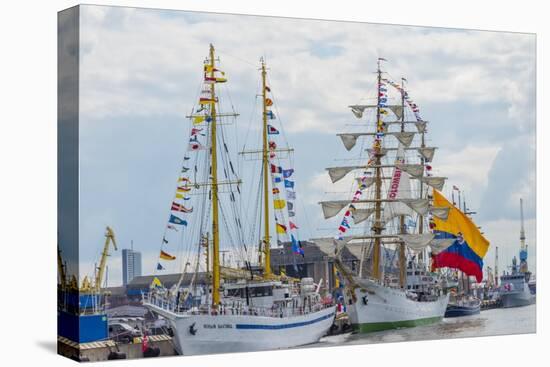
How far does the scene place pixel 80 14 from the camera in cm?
2484

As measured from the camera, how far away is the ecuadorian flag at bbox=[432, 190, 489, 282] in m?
29.8

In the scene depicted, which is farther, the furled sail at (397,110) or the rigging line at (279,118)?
the furled sail at (397,110)

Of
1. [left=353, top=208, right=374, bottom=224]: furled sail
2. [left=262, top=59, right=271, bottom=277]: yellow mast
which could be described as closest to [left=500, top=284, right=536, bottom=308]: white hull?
[left=353, top=208, right=374, bottom=224]: furled sail

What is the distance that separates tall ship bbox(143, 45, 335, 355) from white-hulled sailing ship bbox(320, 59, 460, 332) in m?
1.12

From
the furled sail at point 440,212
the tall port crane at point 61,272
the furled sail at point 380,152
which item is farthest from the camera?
the furled sail at point 440,212

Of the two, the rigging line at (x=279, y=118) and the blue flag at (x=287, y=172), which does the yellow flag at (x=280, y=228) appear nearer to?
the blue flag at (x=287, y=172)

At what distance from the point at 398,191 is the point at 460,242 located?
1.87 m

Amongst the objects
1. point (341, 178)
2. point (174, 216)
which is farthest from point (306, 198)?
point (174, 216)

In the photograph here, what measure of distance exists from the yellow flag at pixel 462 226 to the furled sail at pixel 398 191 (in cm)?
65

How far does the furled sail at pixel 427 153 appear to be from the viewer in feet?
96.4

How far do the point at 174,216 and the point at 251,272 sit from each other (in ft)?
7.41

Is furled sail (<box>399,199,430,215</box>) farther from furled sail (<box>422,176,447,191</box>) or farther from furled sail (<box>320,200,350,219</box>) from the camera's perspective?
furled sail (<box>320,200,350,219</box>)

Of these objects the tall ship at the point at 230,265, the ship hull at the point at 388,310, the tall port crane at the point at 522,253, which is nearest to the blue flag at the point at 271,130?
the tall ship at the point at 230,265

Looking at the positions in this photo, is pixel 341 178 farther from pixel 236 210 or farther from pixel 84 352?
pixel 84 352
